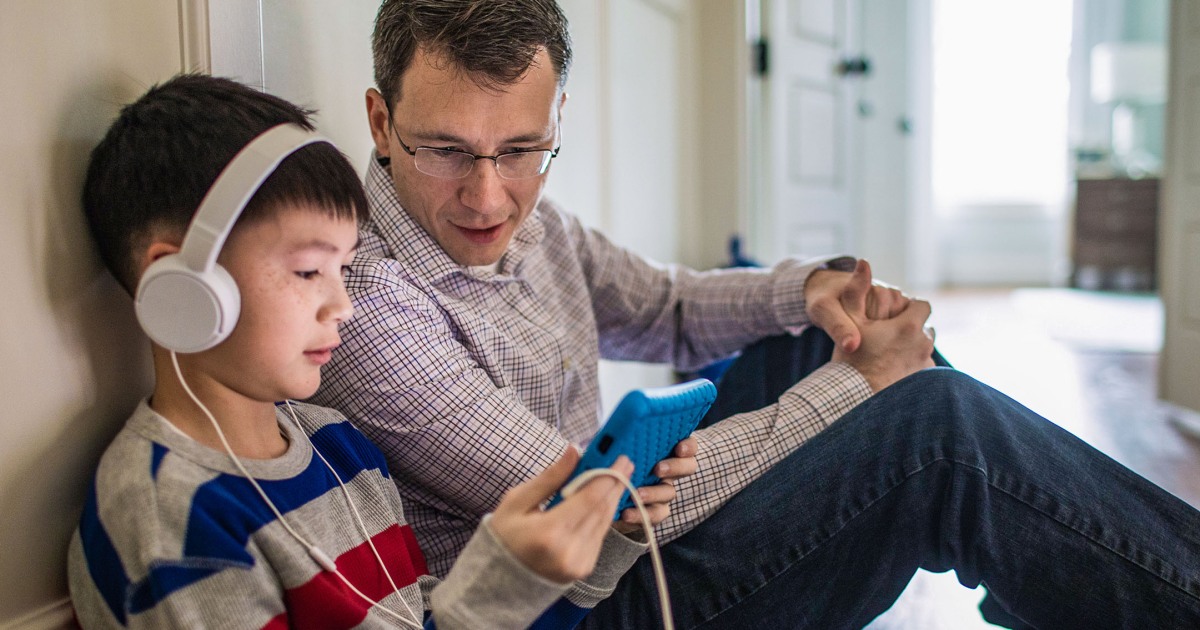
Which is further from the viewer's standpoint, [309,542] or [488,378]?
[488,378]

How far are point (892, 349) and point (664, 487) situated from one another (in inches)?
18.4

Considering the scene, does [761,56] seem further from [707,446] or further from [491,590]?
[491,590]

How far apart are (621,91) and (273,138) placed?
1737 mm

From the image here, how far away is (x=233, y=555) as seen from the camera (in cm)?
69

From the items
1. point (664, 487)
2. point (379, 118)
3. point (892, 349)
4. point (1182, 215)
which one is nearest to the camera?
point (664, 487)

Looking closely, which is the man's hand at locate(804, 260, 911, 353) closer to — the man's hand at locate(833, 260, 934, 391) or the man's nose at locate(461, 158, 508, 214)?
the man's hand at locate(833, 260, 934, 391)

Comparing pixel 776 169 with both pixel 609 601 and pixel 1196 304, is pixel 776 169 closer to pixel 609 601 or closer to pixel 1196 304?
pixel 1196 304

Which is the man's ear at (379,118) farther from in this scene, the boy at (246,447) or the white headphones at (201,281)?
the white headphones at (201,281)

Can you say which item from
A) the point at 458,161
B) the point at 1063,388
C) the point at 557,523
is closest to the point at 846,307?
the point at 458,161

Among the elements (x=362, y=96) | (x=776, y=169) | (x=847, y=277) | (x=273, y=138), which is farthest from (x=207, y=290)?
(x=776, y=169)

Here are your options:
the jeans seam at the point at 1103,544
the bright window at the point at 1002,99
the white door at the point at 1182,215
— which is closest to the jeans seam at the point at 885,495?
the jeans seam at the point at 1103,544

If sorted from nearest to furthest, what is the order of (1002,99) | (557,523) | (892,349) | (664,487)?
(557,523), (664,487), (892,349), (1002,99)

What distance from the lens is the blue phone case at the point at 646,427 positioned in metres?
0.70

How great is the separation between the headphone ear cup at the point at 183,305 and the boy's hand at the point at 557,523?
247 mm
